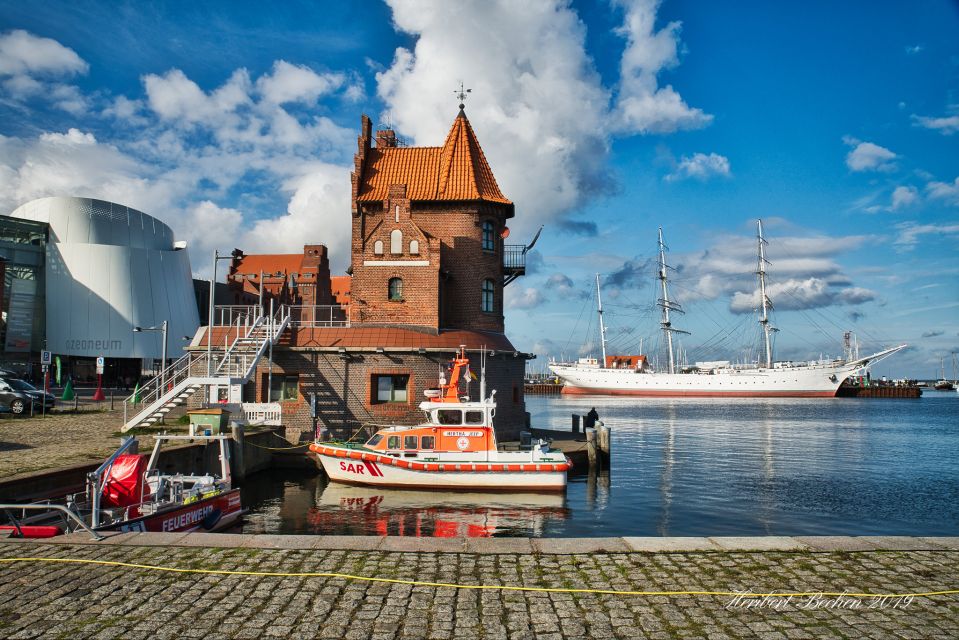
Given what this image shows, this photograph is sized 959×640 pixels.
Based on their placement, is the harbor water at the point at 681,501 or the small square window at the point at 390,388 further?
the small square window at the point at 390,388

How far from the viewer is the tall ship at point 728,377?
120m

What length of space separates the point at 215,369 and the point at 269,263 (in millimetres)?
79372

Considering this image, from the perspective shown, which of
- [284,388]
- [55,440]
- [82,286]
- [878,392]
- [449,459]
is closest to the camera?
[449,459]

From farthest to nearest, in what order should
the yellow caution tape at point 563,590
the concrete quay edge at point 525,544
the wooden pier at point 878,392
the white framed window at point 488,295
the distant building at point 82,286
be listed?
the wooden pier at point 878,392 < the distant building at point 82,286 < the white framed window at point 488,295 < the concrete quay edge at point 525,544 < the yellow caution tape at point 563,590

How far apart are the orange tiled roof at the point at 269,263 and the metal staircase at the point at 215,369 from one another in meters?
72.6

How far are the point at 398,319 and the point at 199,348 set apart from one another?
9.68 meters

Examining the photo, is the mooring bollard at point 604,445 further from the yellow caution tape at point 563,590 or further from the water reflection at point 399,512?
the yellow caution tape at point 563,590

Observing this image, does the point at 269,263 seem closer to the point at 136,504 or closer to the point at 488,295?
the point at 488,295

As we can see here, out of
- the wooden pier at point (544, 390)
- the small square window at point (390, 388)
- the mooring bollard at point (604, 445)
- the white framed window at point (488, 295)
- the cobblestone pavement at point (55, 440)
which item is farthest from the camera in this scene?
the wooden pier at point (544, 390)

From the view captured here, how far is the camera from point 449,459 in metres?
23.5

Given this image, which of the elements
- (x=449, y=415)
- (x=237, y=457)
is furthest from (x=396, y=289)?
(x=237, y=457)

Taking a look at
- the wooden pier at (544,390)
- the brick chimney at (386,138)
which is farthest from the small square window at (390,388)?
the wooden pier at (544,390)

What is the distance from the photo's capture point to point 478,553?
397 inches

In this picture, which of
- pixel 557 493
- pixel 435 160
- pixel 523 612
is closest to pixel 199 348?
pixel 435 160
